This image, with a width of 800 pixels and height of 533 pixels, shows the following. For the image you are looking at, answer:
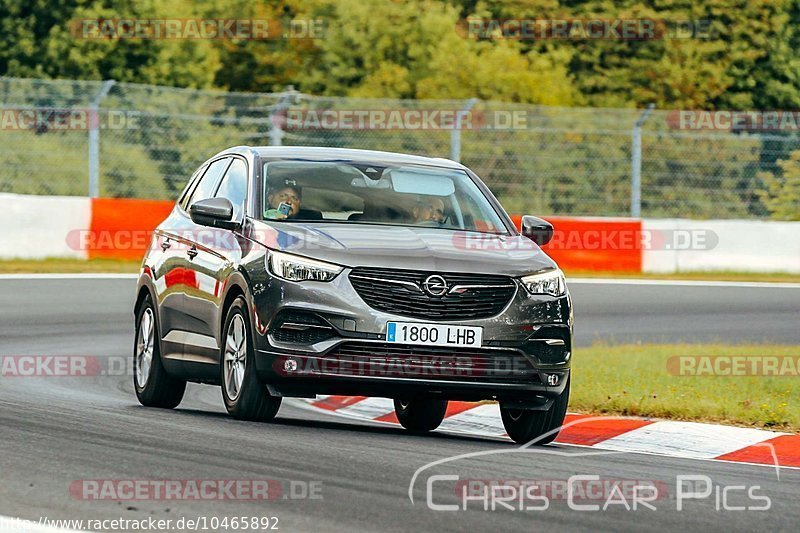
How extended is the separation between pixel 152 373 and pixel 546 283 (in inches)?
120

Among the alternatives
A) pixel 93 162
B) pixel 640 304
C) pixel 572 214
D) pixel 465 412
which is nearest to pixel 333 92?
pixel 572 214

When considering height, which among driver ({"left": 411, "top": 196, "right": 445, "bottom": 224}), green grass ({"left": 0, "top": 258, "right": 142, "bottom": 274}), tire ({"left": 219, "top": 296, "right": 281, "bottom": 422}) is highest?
driver ({"left": 411, "top": 196, "right": 445, "bottom": 224})

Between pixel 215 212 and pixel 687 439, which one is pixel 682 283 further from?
pixel 215 212

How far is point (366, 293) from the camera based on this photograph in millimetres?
9594

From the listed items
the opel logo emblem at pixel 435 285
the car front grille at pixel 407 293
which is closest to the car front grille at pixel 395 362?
the car front grille at pixel 407 293

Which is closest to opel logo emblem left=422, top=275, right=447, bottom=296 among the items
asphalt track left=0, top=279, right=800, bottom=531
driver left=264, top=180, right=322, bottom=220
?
asphalt track left=0, top=279, right=800, bottom=531

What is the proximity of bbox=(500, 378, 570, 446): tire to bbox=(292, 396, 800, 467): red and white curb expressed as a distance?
0.62ft

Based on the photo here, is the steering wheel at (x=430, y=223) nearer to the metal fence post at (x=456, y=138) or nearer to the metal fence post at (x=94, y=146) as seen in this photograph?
the metal fence post at (x=94, y=146)

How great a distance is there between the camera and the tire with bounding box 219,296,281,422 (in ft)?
32.3

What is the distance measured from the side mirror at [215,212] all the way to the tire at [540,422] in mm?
2103

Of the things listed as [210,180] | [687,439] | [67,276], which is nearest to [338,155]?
[210,180]

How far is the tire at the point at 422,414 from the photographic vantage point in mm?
A: 11461

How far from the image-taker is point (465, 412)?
11961 mm

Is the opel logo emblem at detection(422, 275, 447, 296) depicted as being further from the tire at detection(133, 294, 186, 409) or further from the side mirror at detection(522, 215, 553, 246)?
the tire at detection(133, 294, 186, 409)
